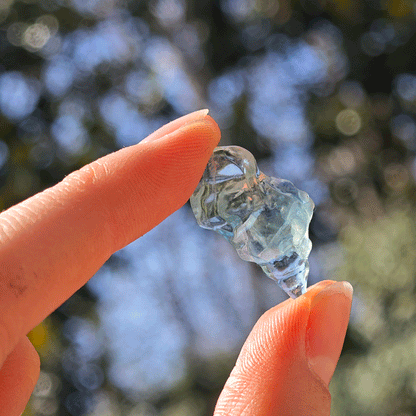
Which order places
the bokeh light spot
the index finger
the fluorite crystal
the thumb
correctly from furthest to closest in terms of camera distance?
the bokeh light spot, the fluorite crystal, the thumb, the index finger

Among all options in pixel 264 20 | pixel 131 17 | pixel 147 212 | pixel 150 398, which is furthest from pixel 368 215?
pixel 147 212

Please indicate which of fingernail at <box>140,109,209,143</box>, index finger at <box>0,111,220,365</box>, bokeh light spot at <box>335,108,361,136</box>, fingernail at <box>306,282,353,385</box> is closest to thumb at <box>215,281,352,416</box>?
fingernail at <box>306,282,353,385</box>

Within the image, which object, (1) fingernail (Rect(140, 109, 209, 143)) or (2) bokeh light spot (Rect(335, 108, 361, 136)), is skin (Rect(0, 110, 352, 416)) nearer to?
(1) fingernail (Rect(140, 109, 209, 143))

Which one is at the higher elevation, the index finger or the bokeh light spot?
the index finger

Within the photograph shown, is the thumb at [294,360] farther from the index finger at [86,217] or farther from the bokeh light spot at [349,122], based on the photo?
the bokeh light spot at [349,122]

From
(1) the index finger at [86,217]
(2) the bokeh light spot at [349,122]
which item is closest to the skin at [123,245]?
(1) the index finger at [86,217]

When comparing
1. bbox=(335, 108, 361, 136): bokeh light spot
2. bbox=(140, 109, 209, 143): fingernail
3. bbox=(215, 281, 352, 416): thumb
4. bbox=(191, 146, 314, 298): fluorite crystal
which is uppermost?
bbox=(140, 109, 209, 143): fingernail

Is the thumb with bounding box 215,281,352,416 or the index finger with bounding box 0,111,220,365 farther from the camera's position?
the thumb with bounding box 215,281,352,416

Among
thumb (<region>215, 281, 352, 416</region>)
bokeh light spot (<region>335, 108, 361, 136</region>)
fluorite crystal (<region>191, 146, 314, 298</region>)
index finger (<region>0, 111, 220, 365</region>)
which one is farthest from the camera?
bokeh light spot (<region>335, 108, 361, 136</region>)
